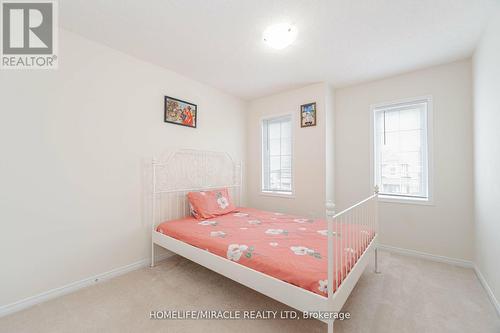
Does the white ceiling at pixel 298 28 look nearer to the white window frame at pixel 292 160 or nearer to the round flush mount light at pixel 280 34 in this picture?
the round flush mount light at pixel 280 34

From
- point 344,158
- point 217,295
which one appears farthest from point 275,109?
point 217,295

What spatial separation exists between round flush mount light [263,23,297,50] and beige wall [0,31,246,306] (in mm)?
1500

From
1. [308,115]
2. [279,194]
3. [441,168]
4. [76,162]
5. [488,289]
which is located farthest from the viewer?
[279,194]

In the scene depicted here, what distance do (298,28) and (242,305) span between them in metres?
2.56

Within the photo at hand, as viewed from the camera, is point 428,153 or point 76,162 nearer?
point 76,162

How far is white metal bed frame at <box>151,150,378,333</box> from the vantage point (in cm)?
130

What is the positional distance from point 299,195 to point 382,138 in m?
1.51

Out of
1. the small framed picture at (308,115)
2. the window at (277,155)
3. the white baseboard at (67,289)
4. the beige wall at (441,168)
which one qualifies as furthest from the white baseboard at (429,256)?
the white baseboard at (67,289)

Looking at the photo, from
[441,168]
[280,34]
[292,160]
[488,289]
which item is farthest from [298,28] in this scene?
[488,289]

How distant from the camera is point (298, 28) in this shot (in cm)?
195

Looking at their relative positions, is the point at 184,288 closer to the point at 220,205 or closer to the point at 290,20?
the point at 220,205

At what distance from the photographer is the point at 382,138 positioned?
10.3 feet

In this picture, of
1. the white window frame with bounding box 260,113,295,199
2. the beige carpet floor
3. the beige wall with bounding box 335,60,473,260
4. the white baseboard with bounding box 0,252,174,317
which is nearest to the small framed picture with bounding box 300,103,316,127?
the white window frame with bounding box 260,113,295,199

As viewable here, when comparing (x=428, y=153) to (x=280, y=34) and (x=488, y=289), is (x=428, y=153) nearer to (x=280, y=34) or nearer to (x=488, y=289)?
(x=488, y=289)
